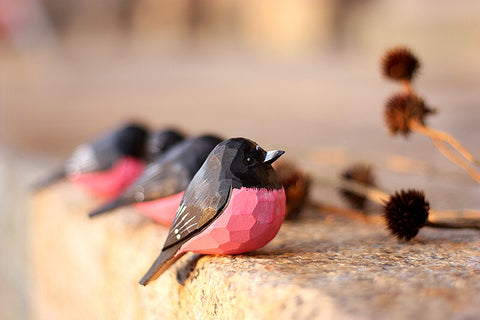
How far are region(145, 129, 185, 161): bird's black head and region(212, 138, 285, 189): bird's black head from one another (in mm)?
291

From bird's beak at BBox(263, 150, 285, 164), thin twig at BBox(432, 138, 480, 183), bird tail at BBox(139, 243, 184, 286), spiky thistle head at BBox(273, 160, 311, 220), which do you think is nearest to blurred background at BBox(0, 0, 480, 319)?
thin twig at BBox(432, 138, 480, 183)

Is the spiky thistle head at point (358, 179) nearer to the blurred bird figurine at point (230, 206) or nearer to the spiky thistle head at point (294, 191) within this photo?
the spiky thistle head at point (294, 191)

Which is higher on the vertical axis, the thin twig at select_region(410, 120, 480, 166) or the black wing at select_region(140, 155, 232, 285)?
the thin twig at select_region(410, 120, 480, 166)

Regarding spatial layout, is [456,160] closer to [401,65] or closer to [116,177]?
[401,65]

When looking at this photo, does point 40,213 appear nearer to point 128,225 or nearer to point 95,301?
point 95,301

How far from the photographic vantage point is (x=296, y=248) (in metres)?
0.65

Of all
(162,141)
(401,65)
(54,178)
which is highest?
(401,65)

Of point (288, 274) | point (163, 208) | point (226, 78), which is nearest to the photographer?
point (288, 274)

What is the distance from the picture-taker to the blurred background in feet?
5.64

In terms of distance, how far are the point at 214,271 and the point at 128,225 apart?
12.5 inches

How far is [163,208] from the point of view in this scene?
735 mm

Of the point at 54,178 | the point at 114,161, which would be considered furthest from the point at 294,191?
the point at 54,178

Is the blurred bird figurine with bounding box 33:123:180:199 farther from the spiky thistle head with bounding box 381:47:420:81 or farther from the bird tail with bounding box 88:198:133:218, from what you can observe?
the spiky thistle head with bounding box 381:47:420:81

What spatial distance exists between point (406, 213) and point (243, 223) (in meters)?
0.20
